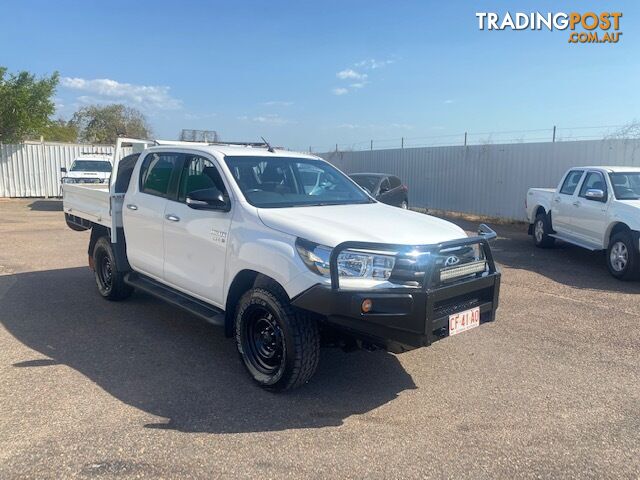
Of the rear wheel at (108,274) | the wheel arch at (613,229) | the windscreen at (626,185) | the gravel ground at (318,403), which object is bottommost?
the gravel ground at (318,403)

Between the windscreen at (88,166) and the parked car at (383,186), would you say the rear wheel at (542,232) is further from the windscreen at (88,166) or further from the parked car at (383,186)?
the windscreen at (88,166)

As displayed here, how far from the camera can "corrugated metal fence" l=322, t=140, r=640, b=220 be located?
1456cm

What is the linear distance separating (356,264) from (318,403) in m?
1.17

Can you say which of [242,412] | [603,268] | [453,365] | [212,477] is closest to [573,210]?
[603,268]

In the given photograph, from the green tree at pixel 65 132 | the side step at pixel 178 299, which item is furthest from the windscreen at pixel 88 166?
the green tree at pixel 65 132

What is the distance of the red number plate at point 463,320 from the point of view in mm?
3904

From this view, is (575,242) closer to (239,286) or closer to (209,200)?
(239,286)

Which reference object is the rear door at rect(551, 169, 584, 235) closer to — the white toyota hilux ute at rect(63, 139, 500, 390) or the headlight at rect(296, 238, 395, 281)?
the white toyota hilux ute at rect(63, 139, 500, 390)

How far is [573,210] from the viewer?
10141 millimetres

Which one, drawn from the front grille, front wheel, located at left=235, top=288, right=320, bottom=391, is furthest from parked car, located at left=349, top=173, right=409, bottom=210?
front wheel, located at left=235, top=288, right=320, bottom=391

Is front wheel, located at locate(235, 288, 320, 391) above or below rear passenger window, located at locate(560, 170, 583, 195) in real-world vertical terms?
below

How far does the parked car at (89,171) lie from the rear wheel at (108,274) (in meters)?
13.1

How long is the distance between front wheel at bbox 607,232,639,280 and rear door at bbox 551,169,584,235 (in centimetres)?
159

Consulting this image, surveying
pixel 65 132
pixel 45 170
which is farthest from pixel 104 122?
pixel 45 170
